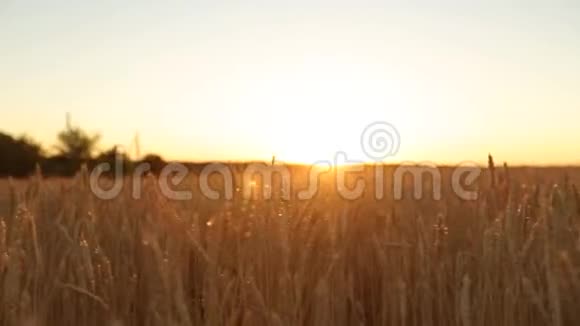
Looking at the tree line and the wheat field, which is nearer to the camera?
the wheat field

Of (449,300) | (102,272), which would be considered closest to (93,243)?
(102,272)

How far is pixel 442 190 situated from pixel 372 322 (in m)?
1.24

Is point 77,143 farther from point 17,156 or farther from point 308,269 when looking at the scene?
point 308,269

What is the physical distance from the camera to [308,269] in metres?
1.34

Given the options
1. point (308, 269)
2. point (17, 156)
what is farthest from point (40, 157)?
point (308, 269)

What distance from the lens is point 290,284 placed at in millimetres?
1160

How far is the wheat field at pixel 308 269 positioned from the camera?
1.15 m

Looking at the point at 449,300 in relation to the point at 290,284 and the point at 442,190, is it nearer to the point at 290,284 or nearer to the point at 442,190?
the point at 290,284

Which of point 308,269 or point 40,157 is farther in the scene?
point 40,157

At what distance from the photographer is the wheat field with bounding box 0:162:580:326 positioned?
45.3 inches

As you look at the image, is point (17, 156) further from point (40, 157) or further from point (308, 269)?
point (308, 269)

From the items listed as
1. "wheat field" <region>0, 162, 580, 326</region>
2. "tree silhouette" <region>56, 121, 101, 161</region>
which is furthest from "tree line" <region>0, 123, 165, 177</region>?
"wheat field" <region>0, 162, 580, 326</region>

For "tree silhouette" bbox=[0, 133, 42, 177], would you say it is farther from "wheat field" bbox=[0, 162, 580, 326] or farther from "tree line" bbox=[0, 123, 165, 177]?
"wheat field" bbox=[0, 162, 580, 326]

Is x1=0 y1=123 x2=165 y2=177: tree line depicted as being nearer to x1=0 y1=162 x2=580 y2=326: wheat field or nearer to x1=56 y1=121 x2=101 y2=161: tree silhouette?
x1=56 y1=121 x2=101 y2=161: tree silhouette
